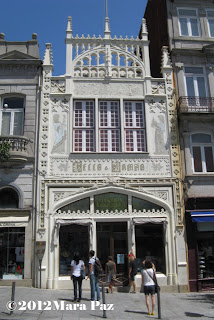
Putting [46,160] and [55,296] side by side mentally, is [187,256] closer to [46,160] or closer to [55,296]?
[55,296]

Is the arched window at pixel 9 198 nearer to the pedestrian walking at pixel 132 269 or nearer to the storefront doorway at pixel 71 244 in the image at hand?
the storefront doorway at pixel 71 244

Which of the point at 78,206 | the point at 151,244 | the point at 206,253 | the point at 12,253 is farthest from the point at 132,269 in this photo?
the point at 12,253

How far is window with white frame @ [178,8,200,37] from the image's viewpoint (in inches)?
772

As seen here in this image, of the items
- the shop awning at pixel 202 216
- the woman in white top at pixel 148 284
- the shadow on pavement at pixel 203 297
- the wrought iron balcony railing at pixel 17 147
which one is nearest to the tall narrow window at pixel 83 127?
the wrought iron balcony railing at pixel 17 147

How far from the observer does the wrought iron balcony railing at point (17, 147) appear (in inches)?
621

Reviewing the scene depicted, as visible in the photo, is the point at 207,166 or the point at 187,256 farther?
the point at 207,166

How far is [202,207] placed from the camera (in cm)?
1620

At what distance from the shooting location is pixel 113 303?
39.6 ft

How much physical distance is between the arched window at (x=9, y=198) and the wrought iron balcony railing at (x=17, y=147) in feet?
4.98

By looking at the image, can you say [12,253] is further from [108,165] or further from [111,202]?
[108,165]

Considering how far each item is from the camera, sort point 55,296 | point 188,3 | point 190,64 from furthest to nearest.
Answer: point 188,3 < point 190,64 < point 55,296

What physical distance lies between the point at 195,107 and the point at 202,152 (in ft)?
8.25

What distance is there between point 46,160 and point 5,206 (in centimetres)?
300

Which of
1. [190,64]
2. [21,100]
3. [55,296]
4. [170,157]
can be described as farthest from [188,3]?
[55,296]
